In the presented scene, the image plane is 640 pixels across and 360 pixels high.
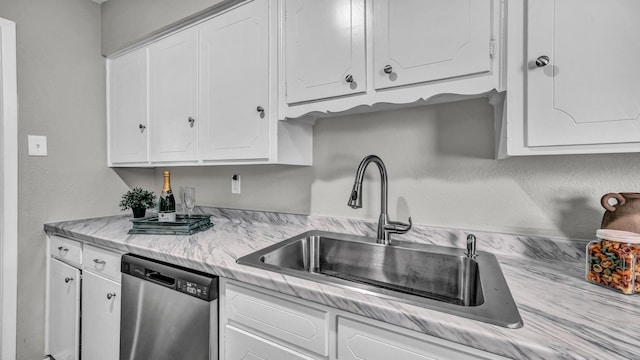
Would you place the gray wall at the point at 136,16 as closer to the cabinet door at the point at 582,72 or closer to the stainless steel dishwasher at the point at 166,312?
the stainless steel dishwasher at the point at 166,312

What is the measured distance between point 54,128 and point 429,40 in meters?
2.24

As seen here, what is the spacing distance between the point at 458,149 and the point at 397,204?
0.35 m

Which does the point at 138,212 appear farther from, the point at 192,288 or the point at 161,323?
the point at 192,288

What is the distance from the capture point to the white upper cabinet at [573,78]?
75cm

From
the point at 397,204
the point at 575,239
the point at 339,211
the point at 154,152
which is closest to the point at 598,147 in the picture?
the point at 575,239

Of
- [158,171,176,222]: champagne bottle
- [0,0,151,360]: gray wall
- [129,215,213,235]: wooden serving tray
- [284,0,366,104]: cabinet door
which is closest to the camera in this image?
[284,0,366,104]: cabinet door

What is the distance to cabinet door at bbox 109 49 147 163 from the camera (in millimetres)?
1835

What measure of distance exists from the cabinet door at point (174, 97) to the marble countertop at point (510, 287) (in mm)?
525

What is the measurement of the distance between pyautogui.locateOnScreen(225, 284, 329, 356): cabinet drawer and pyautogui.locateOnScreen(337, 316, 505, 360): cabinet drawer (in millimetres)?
62

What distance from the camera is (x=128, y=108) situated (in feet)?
6.31

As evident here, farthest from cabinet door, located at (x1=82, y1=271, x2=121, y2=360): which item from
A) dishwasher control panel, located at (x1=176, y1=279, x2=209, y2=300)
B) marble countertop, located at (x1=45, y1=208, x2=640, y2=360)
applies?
dishwasher control panel, located at (x1=176, y1=279, x2=209, y2=300)

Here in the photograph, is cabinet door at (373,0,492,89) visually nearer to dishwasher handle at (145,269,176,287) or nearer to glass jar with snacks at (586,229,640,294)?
glass jar with snacks at (586,229,640,294)

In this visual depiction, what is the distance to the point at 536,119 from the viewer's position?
0.84 m

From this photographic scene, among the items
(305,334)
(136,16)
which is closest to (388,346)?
(305,334)
